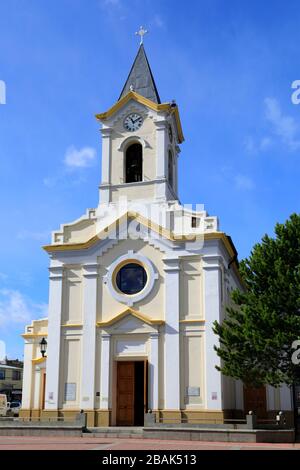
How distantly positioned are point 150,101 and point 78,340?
1387cm

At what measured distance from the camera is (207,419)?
25.6m

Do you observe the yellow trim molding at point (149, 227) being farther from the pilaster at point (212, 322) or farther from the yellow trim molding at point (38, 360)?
the yellow trim molding at point (38, 360)

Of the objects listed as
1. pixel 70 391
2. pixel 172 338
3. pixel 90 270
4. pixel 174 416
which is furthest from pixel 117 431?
pixel 90 270

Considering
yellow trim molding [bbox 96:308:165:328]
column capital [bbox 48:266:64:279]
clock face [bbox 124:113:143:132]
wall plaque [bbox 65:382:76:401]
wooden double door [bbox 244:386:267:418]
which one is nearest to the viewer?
yellow trim molding [bbox 96:308:165:328]

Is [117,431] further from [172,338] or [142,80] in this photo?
[142,80]

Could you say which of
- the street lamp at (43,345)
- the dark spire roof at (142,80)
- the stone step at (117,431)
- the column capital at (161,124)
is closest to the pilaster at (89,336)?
the stone step at (117,431)

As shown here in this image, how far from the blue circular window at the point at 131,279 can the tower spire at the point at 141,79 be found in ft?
34.2

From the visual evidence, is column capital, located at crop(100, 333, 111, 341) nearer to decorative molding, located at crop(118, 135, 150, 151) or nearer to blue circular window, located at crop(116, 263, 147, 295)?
blue circular window, located at crop(116, 263, 147, 295)

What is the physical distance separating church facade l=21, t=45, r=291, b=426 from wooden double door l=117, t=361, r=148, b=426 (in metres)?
0.05

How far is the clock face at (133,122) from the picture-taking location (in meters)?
32.9

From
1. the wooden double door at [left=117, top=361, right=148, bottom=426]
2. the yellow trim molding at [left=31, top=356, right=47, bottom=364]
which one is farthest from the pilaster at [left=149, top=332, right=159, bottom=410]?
the yellow trim molding at [left=31, top=356, right=47, bottom=364]

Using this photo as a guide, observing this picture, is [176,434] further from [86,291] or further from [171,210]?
[171,210]

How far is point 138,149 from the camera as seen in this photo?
108 ft

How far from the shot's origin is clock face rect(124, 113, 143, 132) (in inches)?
1297
